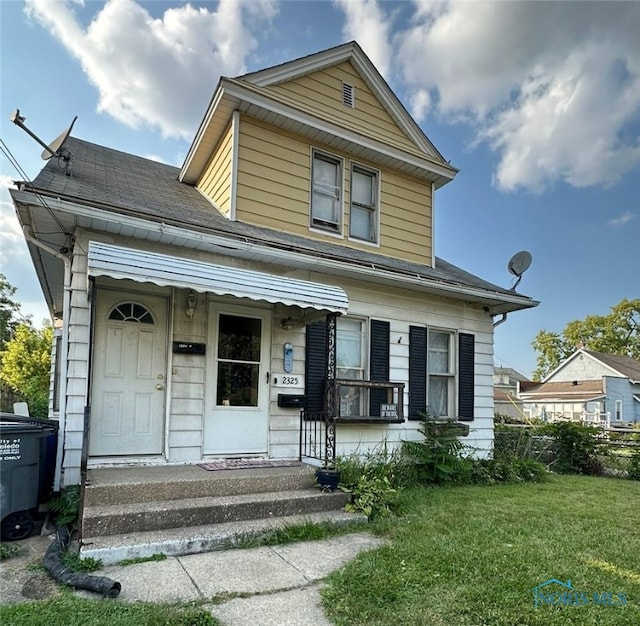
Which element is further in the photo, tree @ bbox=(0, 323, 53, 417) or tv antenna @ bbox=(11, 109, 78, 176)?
tree @ bbox=(0, 323, 53, 417)

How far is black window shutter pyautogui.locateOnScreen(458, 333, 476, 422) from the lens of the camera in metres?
7.88

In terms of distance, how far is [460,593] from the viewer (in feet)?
9.78

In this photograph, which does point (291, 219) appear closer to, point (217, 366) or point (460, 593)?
point (217, 366)

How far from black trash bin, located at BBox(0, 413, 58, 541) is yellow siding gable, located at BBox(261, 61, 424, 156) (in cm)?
556

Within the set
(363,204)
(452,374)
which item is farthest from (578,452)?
(363,204)

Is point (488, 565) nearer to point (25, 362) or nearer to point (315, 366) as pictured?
point (315, 366)

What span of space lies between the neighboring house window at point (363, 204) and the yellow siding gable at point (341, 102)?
0.65 meters

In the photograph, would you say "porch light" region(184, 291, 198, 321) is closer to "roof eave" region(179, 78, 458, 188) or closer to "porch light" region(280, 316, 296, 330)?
"porch light" region(280, 316, 296, 330)

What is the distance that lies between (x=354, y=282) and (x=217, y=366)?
2.39 m

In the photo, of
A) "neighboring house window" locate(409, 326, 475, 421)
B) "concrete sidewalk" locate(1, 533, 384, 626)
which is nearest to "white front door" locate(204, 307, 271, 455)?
"concrete sidewalk" locate(1, 533, 384, 626)

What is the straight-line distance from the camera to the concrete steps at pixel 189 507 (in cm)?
370

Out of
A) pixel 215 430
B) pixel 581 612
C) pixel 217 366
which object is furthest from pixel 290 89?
pixel 581 612

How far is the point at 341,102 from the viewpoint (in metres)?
7.84

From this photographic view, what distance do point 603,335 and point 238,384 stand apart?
44.4 m
